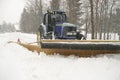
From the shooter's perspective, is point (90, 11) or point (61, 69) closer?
point (61, 69)

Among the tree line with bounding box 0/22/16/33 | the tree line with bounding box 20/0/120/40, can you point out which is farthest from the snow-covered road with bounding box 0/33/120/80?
the tree line with bounding box 0/22/16/33

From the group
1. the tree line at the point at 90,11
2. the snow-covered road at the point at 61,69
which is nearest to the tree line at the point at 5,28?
the tree line at the point at 90,11

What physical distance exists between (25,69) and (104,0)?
68.5 feet

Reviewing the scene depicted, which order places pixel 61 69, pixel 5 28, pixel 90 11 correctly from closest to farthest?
pixel 61 69
pixel 90 11
pixel 5 28

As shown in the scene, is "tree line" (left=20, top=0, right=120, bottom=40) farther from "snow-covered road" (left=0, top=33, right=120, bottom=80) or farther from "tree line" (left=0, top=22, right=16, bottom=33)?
"tree line" (left=0, top=22, right=16, bottom=33)

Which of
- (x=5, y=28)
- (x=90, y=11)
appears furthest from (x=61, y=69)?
(x=5, y=28)

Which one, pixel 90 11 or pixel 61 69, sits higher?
pixel 90 11

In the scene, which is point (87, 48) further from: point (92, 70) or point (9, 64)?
point (9, 64)

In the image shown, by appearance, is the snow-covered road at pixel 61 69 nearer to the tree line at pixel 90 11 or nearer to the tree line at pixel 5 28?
the tree line at pixel 90 11

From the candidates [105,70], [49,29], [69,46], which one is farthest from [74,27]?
[105,70]

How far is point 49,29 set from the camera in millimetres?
12711

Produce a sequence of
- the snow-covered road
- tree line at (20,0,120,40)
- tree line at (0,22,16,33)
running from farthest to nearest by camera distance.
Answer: tree line at (0,22,16,33) → tree line at (20,0,120,40) → the snow-covered road

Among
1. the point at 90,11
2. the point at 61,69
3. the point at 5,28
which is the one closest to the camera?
the point at 61,69

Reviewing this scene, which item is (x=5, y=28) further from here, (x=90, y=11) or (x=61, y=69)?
(x=61, y=69)
